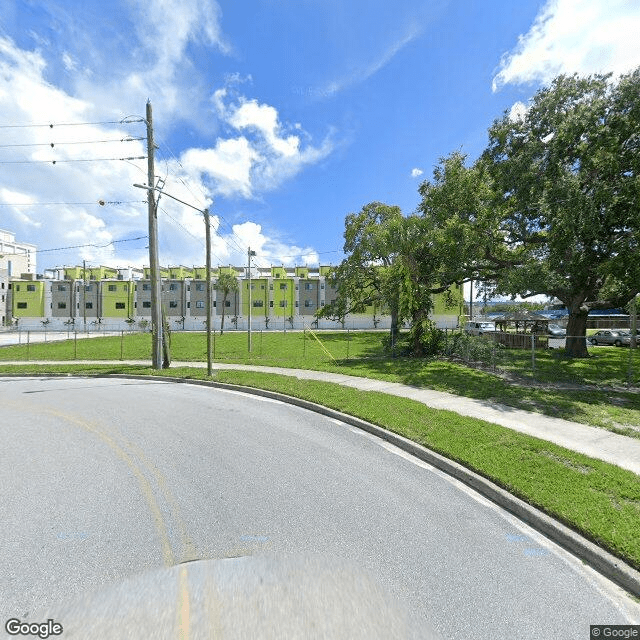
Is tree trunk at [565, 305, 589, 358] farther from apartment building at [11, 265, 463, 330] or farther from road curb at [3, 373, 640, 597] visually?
apartment building at [11, 265, 463, 330]

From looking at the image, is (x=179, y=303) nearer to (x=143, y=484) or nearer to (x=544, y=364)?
(x=544, y=364)

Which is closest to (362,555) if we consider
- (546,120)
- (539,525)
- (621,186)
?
(539,525)

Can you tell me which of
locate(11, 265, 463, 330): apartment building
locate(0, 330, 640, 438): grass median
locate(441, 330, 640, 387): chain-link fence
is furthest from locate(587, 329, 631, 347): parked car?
locate(11, 265, 463, 330): apartment building

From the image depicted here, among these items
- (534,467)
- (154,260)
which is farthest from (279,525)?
(154,260)

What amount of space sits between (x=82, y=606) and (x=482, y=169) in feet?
66.6

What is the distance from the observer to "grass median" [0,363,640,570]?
358cm

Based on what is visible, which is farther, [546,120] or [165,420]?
[546,120]

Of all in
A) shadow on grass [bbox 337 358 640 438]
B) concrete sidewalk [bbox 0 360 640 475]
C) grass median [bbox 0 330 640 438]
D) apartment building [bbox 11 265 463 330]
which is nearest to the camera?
concrete sidewalk [bbox 0 360 640 475]

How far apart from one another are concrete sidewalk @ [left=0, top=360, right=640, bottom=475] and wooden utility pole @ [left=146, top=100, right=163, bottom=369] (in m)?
8.36

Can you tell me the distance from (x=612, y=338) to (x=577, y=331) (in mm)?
12881

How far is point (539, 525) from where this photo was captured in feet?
12.5

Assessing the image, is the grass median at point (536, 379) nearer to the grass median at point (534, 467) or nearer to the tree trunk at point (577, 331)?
the tree trunk at point (577, 331)

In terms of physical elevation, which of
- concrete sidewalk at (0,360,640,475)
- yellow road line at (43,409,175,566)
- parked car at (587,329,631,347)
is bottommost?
concrete sidewalk at (0,360,640,475)

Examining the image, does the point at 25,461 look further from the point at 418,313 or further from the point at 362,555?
the point at 418,313
